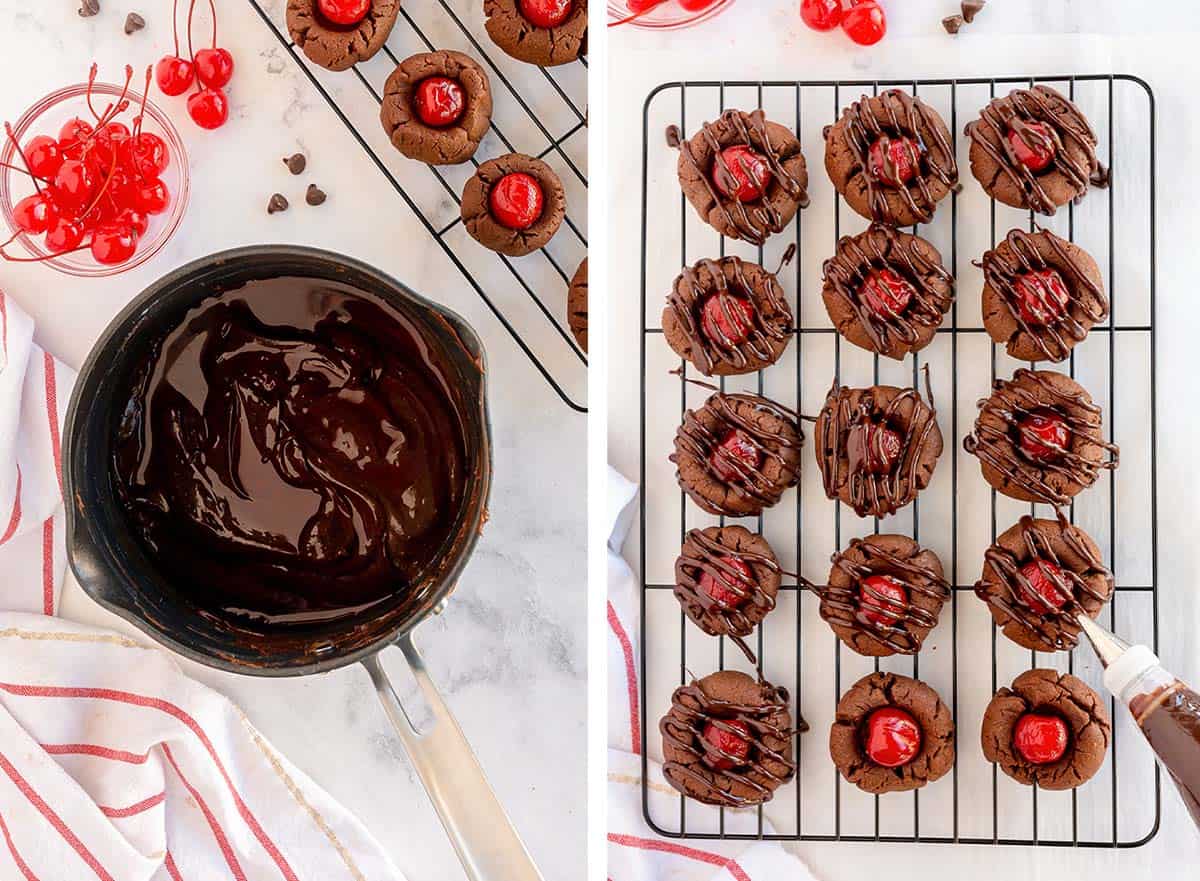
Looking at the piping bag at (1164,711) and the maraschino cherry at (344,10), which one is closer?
the piping bag at (1164,711)

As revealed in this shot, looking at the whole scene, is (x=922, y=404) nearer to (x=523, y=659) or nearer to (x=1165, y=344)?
(x=1165, y=344)

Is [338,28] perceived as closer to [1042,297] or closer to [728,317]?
[728,317]

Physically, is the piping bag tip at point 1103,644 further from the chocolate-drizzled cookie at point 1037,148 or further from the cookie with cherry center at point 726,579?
the chocolate-drizzled cookie at point 1037,148

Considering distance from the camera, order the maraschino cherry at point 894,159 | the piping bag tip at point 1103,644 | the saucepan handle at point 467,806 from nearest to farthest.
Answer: the saucepan handle at point 467,806 → the piping bag tip at point 1103,644 → the maraschino cherry at point 894,159

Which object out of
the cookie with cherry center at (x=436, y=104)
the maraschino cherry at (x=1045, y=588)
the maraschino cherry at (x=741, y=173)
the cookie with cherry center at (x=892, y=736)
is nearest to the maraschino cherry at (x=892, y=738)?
the cookie with cherry center at (x=892, y=736)

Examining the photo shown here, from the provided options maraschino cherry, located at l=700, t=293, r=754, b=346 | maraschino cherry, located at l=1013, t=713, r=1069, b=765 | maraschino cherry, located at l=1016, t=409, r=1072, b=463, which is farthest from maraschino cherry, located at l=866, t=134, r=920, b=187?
maraschino cherry, located at l=1013, t=713, r=1069, b=765

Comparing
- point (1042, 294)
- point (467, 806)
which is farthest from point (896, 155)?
point (467, 806)
